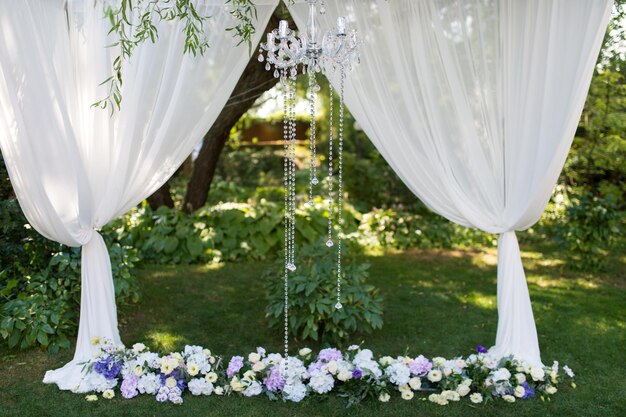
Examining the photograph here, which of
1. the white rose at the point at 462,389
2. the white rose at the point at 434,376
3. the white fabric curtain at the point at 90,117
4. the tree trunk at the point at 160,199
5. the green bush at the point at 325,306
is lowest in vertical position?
the white rose at the point at 462,389

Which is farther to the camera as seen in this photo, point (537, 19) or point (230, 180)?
point (230, 180)

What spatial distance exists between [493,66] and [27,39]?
2.40 m

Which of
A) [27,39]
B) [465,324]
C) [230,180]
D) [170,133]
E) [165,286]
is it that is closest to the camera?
[27,39]

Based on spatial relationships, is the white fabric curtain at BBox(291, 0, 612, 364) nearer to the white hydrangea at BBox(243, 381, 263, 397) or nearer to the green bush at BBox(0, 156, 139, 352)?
the white hydrangea at BBox(243, 381, 263, 397)

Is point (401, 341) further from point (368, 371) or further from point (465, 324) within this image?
point (368, 371)

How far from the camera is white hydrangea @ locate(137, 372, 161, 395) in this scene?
3.22 metres

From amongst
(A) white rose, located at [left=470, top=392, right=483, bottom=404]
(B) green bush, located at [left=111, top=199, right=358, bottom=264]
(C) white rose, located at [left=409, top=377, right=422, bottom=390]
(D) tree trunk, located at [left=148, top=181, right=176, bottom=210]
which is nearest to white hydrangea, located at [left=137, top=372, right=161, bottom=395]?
(C) white rose, located at [left=409, top=377, right=422, bottom=390]

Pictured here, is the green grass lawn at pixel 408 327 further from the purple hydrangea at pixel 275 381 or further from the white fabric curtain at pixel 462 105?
the white fabric curtain at pixel 462 105

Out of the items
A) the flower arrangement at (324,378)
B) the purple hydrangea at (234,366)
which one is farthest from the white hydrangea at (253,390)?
the purple hydrangea at (234,366)

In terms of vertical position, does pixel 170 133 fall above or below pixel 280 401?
above

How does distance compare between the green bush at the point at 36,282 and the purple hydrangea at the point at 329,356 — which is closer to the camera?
the purple hydrangea at the point at 329,356

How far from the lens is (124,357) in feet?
11.0

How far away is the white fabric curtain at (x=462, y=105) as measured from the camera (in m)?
3.33

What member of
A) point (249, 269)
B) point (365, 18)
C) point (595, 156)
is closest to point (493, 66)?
point (365, 18)
